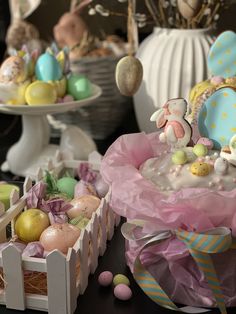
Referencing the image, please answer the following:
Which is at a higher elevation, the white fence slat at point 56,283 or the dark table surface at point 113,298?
the white fence slat at point 56,283

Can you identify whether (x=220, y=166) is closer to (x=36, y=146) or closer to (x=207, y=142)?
(x=207, y=142)

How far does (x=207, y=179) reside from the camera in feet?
2.08

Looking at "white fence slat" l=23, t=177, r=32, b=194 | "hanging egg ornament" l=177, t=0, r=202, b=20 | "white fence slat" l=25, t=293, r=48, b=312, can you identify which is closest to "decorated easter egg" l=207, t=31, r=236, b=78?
"hanging egg ornament" l=177, t=0, r=202, b=20

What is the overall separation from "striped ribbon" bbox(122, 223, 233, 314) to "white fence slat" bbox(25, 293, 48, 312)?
0.12 meters

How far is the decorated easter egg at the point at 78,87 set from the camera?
1.03 m

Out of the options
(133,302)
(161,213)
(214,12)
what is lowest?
(133,302)

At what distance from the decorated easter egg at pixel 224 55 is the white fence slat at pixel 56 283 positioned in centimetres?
41

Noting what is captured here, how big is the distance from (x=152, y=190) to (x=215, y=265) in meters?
0.12

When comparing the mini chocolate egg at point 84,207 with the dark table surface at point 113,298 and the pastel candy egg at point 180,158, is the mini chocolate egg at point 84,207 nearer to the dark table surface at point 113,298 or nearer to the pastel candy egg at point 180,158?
the dark table surface at point 113,298

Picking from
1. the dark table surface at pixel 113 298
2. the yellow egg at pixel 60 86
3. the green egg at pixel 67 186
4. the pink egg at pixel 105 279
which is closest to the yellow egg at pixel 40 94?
the yellow egg at pixel 60 86

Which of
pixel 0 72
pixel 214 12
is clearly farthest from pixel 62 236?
Answer: pixel 214 12

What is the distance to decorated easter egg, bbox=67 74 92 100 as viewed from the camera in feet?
3.38

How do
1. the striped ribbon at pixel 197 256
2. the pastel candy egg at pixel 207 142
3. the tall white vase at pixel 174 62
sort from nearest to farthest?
the striped ribbon at pixel 197 256
the pastel candy egg at pixel 207 142
the tall white vase at pixel 174 62

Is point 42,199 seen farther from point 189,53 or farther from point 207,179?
point 189,53
